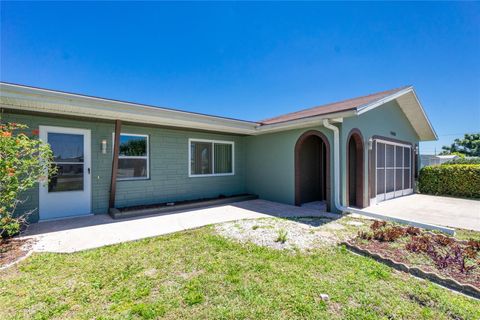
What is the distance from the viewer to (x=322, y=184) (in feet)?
28.9

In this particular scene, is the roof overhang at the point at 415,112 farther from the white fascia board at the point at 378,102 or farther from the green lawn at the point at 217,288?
the green lawn at the point at 217,288

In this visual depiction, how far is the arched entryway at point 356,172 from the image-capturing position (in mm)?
7145

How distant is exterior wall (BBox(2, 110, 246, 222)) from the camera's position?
5650 millimetres

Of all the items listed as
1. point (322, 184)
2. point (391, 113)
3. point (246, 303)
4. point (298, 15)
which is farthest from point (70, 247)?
point (391, 113)

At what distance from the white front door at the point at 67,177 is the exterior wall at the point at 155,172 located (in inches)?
5.6

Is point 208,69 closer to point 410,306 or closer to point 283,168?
point 283,168

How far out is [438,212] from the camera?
22.3ft

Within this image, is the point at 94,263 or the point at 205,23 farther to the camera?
the point at 205,23

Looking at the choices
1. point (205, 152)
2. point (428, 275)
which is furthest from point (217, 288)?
point (205, 152)

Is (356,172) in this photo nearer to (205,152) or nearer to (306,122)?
(306,122)

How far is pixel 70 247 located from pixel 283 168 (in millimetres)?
6355

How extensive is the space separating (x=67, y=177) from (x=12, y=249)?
2.40 m

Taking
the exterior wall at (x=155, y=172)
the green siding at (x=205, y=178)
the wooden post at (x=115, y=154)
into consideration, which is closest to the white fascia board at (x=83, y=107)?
the wooden post at (x=115, y=154)

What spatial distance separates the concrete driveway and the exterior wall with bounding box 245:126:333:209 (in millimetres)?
2188
